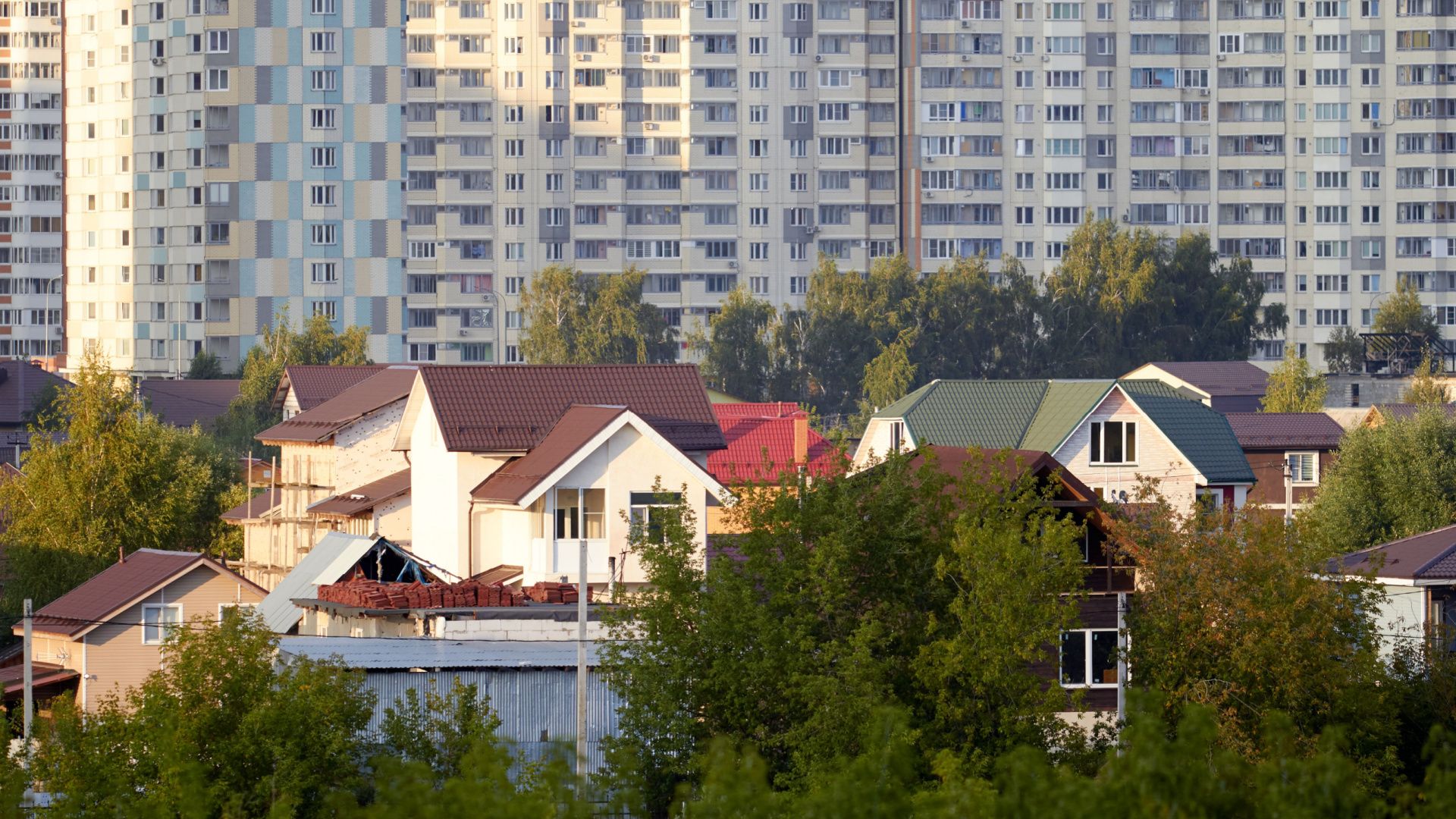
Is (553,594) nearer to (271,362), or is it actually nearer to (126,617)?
(126,617)

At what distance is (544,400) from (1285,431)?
38696 millimetres

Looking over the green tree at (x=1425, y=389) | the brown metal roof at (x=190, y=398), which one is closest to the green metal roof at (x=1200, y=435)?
the green tree at (x=1425, y=389)

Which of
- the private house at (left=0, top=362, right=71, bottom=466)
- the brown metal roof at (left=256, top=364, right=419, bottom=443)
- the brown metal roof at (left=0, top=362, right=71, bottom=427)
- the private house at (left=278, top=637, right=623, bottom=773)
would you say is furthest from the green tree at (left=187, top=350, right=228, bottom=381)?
the private house at (left=278, top=637, right=623, bottom=773)

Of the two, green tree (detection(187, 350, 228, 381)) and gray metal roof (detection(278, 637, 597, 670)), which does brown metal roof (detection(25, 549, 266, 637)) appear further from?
green tree (detection(187, 350, 228, 381))

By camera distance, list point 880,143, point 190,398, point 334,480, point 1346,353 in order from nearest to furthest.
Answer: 1. point 334,480
2. point 190,398
3. point 1346,353
4. point 880,143

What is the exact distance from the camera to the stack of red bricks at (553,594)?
38.8 metres

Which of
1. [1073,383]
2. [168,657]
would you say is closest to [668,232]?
[1073,383]

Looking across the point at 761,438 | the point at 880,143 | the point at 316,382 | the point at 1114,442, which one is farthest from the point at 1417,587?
the point at 880,143

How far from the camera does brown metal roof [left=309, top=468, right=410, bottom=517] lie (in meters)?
51.1

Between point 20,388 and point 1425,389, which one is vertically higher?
point 1425,389

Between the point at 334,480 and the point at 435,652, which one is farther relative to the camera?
the point at 334,480

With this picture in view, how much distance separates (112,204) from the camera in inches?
5261

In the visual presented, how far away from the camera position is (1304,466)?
7481cm

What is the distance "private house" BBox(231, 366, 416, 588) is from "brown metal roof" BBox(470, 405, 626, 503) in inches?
312
